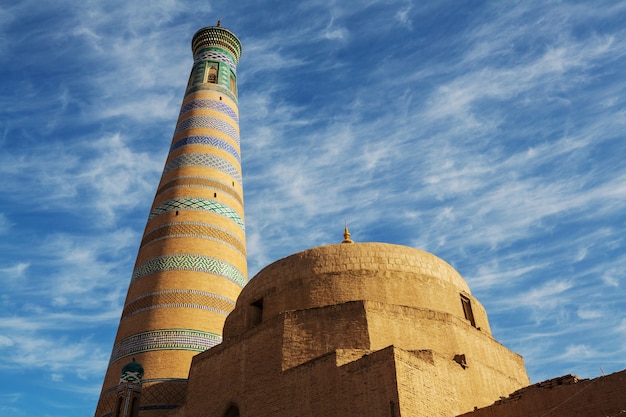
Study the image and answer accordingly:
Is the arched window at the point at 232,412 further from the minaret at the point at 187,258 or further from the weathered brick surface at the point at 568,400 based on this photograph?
the weathered brick surface at the point at 568,400

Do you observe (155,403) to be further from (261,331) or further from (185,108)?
(185,108)

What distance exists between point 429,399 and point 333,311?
207 cm

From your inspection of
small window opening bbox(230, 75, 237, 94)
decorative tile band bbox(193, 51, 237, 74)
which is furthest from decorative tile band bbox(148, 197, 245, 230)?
decorative tile band bbox(193, 51, 237, 74)

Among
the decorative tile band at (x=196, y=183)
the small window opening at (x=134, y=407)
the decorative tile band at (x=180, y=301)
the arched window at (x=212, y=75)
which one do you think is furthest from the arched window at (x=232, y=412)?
the arched window at (x=212, y=75)

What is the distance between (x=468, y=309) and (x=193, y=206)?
7198mm

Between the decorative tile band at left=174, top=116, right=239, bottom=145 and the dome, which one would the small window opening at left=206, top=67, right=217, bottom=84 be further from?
the dome

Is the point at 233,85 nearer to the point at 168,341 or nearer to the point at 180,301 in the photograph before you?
the point at 180,301

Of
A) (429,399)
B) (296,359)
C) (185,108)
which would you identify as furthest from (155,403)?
(185,108)

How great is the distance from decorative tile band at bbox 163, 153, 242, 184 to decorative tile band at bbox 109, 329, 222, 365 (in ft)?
15.9

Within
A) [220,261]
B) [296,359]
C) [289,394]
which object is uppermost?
[220,261]

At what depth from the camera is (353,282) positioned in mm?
9453

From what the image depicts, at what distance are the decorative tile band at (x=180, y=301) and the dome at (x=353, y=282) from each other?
232cm

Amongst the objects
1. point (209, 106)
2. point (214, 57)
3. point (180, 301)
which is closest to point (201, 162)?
→ point (209, 106)

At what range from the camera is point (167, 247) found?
44.0ft
